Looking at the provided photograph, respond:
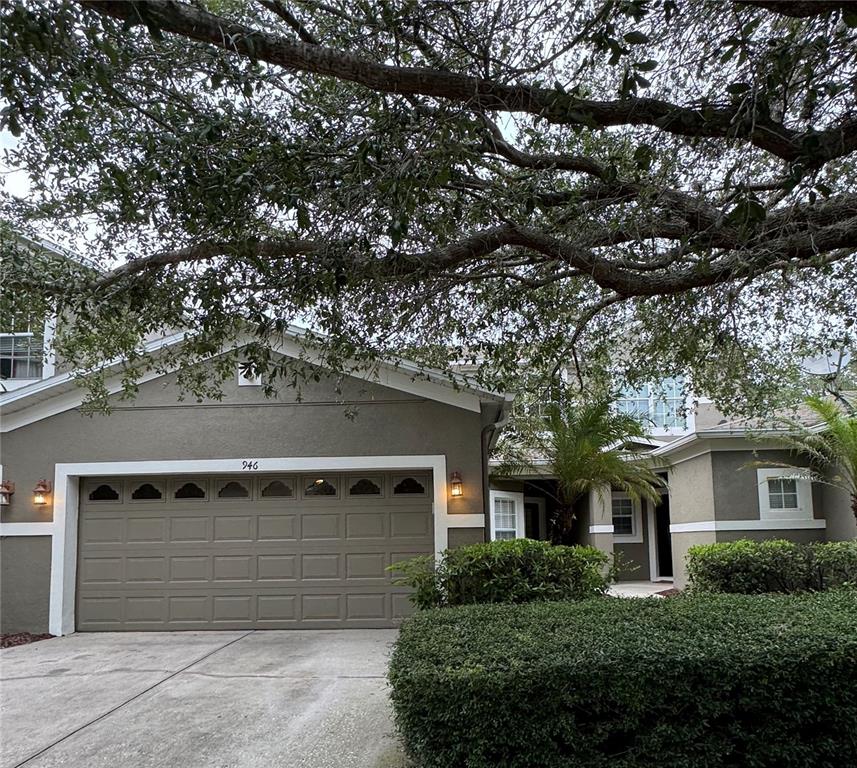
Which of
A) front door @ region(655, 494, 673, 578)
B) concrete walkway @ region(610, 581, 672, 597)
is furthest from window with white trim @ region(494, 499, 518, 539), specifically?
front door @ region(655, 494, 673, 578)

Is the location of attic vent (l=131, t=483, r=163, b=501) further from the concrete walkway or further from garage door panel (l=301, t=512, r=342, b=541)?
the concrete walkway

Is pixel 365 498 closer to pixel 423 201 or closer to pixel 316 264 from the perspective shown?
pixel 316 264

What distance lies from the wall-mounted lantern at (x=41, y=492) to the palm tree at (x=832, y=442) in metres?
10.9

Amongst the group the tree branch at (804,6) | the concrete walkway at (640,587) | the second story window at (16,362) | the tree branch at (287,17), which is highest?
the tree branch at (287,17)

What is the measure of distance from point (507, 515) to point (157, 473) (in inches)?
344

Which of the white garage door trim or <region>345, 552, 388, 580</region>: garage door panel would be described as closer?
the white garage door trim

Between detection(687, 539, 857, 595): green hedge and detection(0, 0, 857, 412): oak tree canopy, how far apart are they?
3.68 m

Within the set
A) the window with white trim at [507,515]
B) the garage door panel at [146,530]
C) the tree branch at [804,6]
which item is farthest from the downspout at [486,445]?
the tree branch at [804,6]

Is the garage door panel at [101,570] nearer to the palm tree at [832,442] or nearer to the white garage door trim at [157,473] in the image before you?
the white garage door trim at [157,473]

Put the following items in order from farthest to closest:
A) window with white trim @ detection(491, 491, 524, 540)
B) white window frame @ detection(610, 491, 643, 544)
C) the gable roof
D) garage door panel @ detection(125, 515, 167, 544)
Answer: white window frame @ detection(610, 491, 643, 544) < window with white trim @ detection(491, 491, 524, 540) < garage door panel @ detection(125, 515, 167, 544) < the gable roof

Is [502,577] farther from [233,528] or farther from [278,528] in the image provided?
[233,528]

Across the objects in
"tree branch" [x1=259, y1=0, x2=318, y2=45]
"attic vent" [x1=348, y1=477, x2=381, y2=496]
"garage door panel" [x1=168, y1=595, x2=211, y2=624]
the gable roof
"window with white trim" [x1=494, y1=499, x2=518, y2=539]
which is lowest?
"garage door panel" [x1=168, y1=595, x2=211, y2=624]

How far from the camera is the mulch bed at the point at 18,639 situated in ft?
30.9

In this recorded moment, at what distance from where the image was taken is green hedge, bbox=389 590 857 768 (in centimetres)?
424
